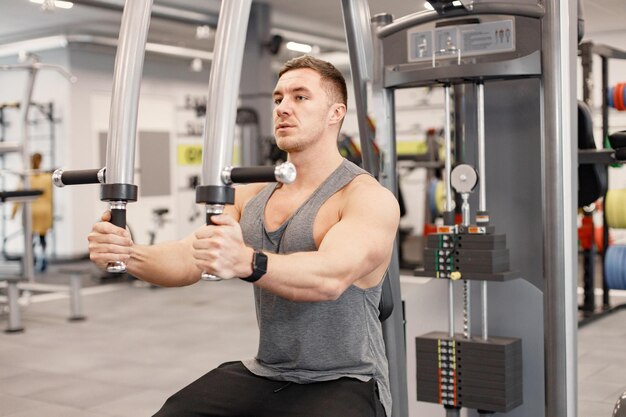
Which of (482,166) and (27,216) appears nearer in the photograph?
(482,166)

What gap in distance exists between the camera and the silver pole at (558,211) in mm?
2066

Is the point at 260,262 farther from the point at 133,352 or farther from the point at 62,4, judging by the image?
the point at 62,4

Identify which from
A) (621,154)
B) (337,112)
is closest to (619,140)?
(621,154)

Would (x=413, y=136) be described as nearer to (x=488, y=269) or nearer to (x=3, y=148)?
(x=3, y=148)

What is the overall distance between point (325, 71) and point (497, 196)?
101cm

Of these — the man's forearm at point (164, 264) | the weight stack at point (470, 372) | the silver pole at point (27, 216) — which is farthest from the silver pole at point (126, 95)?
the silver pole at point (27, 216)

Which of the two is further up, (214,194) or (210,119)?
(210,119)

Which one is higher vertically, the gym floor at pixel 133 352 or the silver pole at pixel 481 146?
the silver pole at pixel 481 146

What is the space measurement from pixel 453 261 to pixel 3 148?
4593mm

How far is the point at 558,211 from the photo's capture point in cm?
206

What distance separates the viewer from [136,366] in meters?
4.63

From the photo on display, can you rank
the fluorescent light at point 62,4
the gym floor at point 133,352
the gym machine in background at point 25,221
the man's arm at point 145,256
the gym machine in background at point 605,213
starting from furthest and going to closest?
1. the fluorescent light at point 62,4
2. the gym machine in background at point 25,221
3. the gym machine in background at point 605,213
4. the gym floor at point 133,352
5. the man's arm at point 145,256

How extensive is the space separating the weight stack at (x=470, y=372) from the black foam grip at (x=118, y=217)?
137cm

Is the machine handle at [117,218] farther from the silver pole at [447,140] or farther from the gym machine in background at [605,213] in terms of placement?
the gym machine in background at [605,213]
